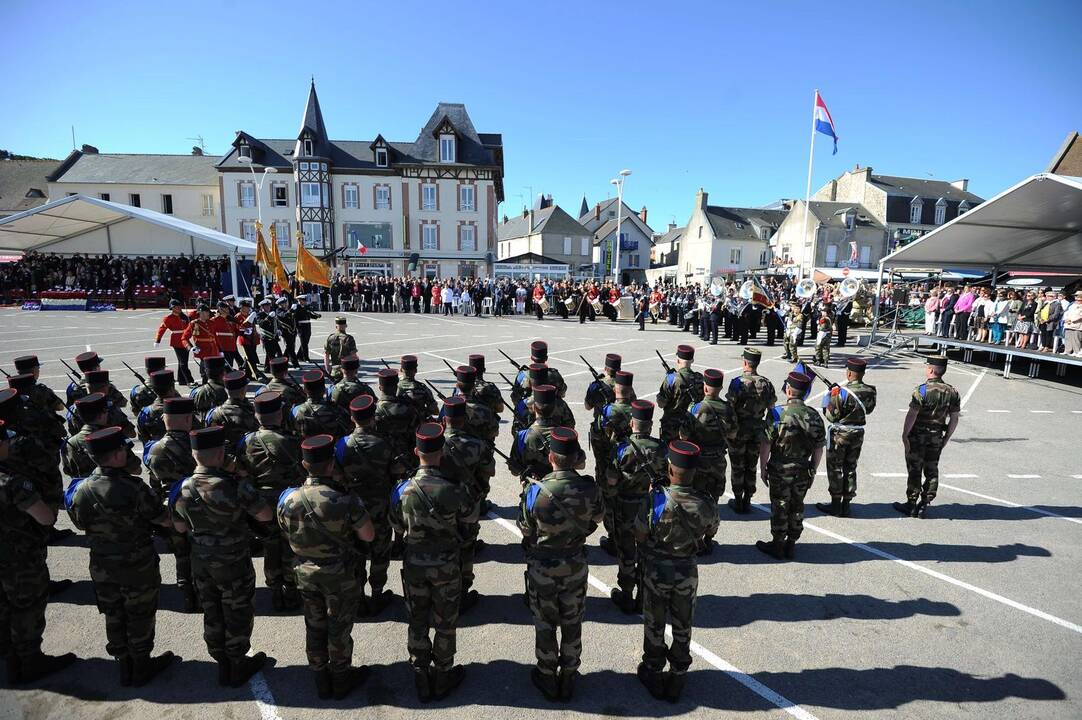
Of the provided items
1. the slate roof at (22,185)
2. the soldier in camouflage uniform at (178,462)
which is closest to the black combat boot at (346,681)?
the soldier in camouflage uniform at (178,462)

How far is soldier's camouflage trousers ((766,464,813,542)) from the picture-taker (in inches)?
239

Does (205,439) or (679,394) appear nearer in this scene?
(205,439)

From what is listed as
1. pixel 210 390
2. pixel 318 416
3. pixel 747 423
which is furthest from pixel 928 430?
pixel 210 390

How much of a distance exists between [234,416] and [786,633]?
591 cm

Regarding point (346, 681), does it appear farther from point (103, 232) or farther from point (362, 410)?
point (103, 232)

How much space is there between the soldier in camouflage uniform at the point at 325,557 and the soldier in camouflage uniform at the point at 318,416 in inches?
74.4

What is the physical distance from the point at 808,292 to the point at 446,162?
32227mm

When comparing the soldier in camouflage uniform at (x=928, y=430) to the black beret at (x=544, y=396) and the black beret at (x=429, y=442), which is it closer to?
the black beret at (x=544, y=396)

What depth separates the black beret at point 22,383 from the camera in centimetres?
650

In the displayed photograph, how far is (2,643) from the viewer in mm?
4336

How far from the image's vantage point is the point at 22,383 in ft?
21.6

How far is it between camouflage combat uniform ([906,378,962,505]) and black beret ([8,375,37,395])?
35.2 feet

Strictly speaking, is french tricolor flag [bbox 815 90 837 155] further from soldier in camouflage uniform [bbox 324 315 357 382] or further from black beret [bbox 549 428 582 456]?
black beret [bbox 549 428 582 456]

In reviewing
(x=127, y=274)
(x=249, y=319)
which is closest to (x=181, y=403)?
(x=249, y=319)
